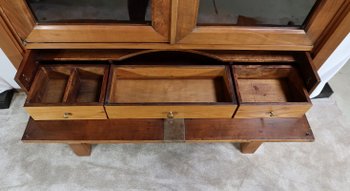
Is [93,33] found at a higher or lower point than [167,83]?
higher

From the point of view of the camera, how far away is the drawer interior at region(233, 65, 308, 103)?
0.80m

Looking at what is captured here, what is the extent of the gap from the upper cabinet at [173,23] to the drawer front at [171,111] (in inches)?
7.1

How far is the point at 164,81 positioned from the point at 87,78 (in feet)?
0.86

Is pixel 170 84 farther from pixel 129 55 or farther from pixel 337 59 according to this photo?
pixel 337 59

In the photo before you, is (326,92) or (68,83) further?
(326,92)

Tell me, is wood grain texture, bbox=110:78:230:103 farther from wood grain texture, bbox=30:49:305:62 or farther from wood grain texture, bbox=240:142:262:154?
wood grain texture, bbox=240:142:262:154

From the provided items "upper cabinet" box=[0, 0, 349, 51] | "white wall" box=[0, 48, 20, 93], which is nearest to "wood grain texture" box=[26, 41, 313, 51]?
"upper cabinet" box=[0, 0, 349, 51]

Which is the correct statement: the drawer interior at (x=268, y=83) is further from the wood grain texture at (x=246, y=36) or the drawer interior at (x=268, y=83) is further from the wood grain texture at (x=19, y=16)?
the wood grain texture at (x=19, y=16)

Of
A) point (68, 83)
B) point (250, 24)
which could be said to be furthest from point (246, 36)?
point (68, 83)

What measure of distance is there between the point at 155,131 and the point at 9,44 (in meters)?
0.49

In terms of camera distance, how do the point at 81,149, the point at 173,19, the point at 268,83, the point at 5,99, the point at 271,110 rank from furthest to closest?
1. the point at 5,99
2. the point at 81,149
3. the point at 268,83
4. the point at 271,110
5. the point at 173,19

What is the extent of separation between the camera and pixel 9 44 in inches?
27.5

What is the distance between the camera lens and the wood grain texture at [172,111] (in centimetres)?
70

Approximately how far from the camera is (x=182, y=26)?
67 centimetres
